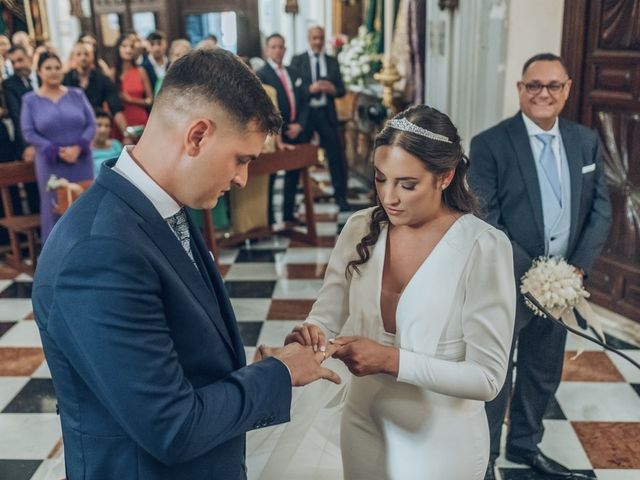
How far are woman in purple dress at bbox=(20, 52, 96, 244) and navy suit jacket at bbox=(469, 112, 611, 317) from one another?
3657mm

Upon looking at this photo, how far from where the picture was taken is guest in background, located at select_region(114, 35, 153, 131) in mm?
7578

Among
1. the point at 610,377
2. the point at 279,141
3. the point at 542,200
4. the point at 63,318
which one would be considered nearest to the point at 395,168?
the point at 63,318

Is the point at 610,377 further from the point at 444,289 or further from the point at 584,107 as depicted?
the point at 444,289

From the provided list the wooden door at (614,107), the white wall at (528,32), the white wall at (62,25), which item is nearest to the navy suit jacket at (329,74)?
the white wall at (528,32)

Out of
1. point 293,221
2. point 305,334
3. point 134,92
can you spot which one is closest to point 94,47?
point 134,92

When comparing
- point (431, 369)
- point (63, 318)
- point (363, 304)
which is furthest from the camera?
point (363, 304)

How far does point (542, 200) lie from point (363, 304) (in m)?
1.32

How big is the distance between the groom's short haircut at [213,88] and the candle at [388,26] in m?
6.45

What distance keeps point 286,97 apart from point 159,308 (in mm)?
5845

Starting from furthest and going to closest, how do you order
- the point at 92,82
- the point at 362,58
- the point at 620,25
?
the point at 362,58
the point at 92,82
the point at 620,25

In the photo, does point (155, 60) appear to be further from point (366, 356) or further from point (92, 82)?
point (366, 356)

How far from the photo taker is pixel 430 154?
5.97 feet

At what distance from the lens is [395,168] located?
1829 millimetres

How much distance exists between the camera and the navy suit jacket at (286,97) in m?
6.76
